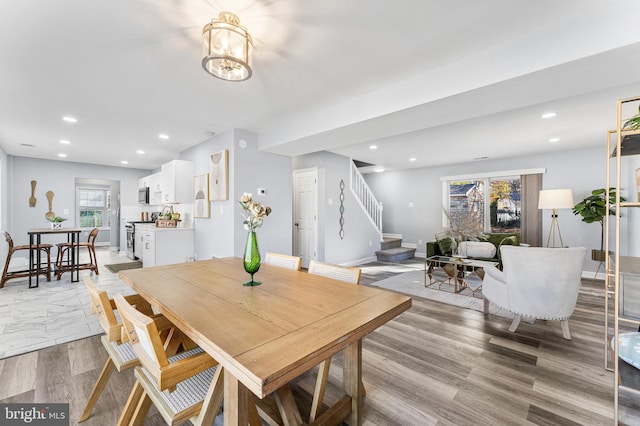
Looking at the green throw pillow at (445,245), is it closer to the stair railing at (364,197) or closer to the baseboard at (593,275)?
the stair railing at (364,197)

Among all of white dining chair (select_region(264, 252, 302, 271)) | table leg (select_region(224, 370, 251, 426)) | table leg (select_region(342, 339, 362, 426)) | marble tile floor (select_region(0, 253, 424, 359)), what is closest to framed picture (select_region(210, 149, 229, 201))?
marble tile floor (select_region(0, 253, 424, 359))

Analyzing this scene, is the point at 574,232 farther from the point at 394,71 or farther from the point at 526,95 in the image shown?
the point at 394,71

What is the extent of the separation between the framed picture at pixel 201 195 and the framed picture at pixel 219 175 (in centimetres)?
23

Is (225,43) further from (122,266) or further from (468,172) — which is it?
(468,172)

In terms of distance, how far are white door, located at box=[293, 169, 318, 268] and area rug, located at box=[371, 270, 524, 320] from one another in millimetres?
1763

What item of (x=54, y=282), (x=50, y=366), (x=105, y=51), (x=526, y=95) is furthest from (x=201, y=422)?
(x=54, y=282)

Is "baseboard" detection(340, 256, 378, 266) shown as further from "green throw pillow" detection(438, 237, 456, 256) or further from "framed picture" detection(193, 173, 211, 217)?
"framed picture" detection(193, 173, 211, 217)

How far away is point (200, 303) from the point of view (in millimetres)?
1335

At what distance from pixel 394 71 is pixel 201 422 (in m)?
2.75

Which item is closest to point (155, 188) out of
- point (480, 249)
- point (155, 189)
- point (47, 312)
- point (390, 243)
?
point (155, 189)

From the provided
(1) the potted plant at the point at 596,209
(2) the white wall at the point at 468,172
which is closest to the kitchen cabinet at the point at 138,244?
(2) the white wall at the point at 468,172

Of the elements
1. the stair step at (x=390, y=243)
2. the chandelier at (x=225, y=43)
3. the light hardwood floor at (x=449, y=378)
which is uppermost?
the chandelier at (x=225, y=43)

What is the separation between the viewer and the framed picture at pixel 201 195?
4645mm

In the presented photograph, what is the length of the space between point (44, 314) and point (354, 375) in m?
3.71
